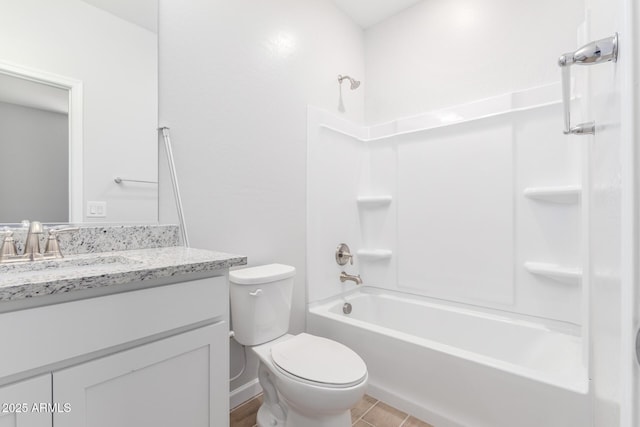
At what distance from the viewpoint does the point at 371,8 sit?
7.77ft

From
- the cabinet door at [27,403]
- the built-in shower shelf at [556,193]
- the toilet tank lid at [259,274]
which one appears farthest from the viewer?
the built-in shower shelf at [556,193]

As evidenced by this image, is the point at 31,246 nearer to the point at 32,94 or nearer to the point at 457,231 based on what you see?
the point at 32,94

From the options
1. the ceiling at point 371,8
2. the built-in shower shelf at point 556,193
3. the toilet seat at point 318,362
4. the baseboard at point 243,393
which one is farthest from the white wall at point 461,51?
the baseboard at point 243,393

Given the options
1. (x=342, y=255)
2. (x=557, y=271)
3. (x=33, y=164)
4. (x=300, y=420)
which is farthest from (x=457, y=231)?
(x=33, y=164)

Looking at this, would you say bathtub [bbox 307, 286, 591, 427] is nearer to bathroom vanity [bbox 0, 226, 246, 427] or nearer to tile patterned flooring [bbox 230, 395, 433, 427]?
tile patterned flooring [bbox 230, 395, 433, 427]

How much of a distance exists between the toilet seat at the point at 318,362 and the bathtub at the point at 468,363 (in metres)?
0.39

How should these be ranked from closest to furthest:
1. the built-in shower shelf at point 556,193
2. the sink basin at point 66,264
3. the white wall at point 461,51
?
the sink basin at point 66,264
the built-in shower shelf at point 556,193
the white wall at point 461,51

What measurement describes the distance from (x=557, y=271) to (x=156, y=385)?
6.41 ft

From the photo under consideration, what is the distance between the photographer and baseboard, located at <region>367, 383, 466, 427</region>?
1.45m

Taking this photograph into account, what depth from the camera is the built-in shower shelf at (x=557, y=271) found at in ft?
5.16

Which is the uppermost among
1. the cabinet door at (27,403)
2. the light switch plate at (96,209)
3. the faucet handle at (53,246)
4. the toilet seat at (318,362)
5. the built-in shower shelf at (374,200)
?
the built-in shower shelf at (374,200)

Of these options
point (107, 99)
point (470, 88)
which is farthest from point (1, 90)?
point (470, 88)

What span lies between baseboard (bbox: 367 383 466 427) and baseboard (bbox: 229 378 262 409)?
2.21 feet

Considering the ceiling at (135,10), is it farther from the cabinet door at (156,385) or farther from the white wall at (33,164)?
the cabinet door at (156,385)
